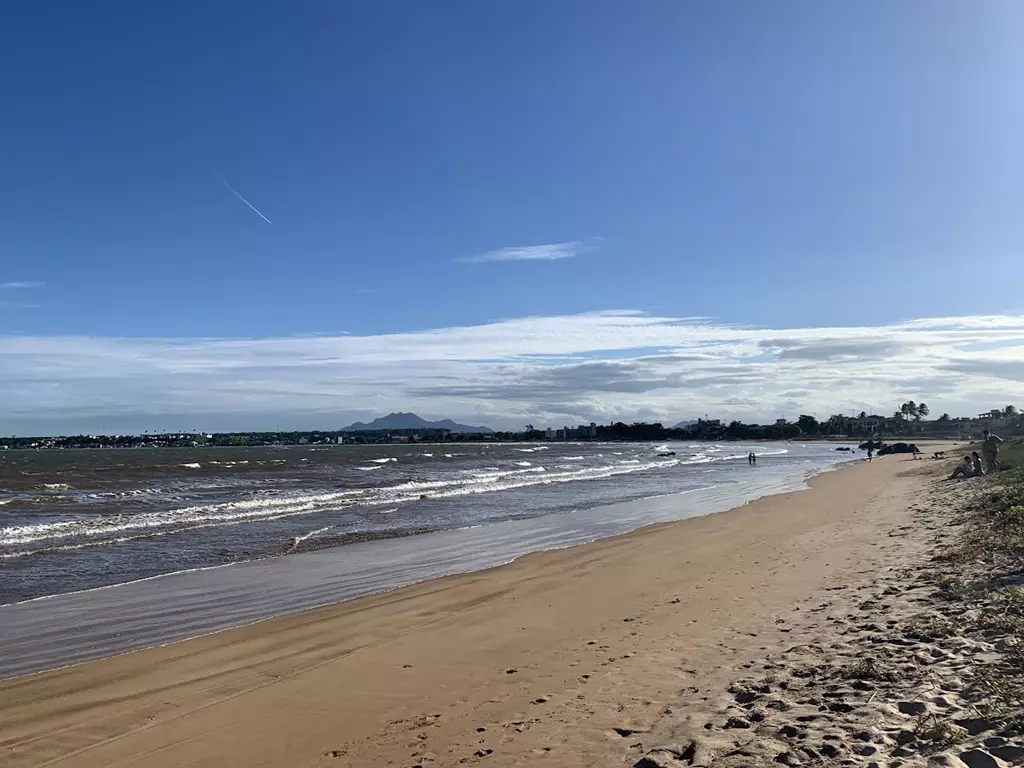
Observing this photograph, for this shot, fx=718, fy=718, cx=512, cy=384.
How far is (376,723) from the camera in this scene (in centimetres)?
577

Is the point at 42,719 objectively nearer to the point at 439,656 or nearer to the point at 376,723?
the point at 376,723

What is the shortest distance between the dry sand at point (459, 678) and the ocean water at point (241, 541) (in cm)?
155

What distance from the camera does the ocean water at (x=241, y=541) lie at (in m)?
9.94

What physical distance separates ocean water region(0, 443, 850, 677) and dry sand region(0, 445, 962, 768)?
1554 millimetres

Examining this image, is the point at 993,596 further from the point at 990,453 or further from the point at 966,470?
the point at 966,470

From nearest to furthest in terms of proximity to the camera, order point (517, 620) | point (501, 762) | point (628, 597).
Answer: point (501, 762) < point (517, 620) < point (628, 597)

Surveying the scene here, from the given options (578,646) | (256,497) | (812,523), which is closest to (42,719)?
(578,646)

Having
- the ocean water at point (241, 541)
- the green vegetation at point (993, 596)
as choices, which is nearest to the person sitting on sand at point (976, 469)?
the ocean water at point (241, 541)

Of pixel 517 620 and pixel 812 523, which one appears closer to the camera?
pixel 517 620

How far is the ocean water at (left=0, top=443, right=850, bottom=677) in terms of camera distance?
9.94 meters

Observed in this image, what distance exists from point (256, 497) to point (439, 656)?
77.8 feet

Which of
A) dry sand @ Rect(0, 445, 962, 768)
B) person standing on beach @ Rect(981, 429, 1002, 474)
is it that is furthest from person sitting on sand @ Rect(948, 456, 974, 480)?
dry sand @ Rect(0, 445, 962, 768)

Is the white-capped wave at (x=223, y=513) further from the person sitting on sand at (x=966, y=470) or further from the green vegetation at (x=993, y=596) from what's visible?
the person sitting on sand at (x=966, y=470)

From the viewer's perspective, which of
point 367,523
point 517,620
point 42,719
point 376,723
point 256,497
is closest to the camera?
point 376,723
